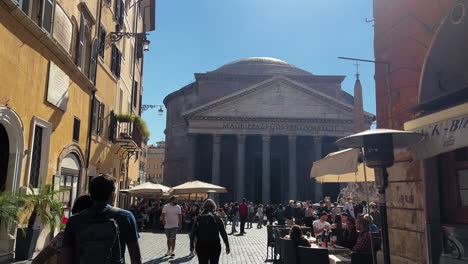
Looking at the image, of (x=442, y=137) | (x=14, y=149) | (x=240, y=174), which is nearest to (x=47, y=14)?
(x=14, y=149)

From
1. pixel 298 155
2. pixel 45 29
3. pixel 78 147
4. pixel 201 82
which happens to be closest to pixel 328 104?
pixel 298 155

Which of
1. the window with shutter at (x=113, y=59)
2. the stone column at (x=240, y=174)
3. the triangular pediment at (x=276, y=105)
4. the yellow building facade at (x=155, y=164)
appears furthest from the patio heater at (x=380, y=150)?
the yellow building facade at (x=155, y=164)

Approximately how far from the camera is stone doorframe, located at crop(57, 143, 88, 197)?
34.4ft

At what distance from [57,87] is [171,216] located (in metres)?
4.12

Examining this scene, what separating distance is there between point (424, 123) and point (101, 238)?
163 inches

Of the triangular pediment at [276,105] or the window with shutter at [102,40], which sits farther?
the triangular pediment at [276,105]

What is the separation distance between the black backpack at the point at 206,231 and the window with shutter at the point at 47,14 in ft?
19.3

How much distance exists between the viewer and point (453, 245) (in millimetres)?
4938

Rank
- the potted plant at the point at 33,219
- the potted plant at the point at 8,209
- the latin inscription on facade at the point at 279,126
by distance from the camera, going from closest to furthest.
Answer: the potted plant at the point at 8,209 → the potted plant at the point at 33,219 → the latin inscription on facade at the point at 279,126

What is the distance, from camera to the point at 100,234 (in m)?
2.58

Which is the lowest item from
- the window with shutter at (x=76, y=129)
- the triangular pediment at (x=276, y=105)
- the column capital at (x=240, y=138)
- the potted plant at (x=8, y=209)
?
the potted plant at (x=8, y=209)

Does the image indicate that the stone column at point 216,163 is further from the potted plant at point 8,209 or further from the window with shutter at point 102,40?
the potted plant at point 8,209

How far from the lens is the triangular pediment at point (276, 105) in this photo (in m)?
35.5

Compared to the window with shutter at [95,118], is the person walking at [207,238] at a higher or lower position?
lower
